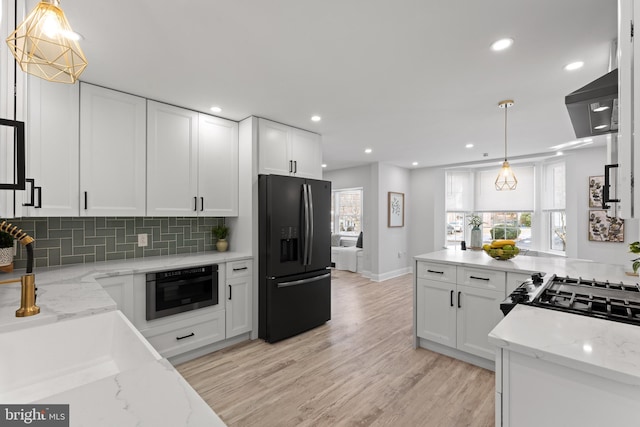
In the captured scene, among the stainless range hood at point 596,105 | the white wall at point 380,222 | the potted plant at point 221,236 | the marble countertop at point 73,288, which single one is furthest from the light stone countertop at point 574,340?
the white wall at point 380,222

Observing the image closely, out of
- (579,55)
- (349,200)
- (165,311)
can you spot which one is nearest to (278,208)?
(165,311)

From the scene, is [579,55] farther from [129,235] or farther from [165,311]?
[129,235]

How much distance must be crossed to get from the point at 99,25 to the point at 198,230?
7.13ft

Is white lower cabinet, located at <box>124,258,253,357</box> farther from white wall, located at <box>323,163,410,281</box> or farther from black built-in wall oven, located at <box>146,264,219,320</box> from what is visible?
white wall, located at <box>323,163,410,281</box>

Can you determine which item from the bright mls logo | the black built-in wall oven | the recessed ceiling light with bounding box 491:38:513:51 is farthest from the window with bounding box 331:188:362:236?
the bright mls logo

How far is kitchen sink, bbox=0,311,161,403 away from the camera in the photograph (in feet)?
3.32

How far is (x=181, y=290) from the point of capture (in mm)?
2715

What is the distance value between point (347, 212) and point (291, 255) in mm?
4208

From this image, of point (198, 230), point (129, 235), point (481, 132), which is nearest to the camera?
point (129, 235)

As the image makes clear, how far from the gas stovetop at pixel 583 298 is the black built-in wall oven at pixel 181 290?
7.98ft

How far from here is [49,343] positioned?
3.83ft

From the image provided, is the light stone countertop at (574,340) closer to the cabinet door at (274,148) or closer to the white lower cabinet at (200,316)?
the white lower cabinet at (200,316)

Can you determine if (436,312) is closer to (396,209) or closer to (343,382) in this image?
(343,382)

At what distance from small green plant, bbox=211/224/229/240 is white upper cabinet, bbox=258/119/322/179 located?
833 mm
